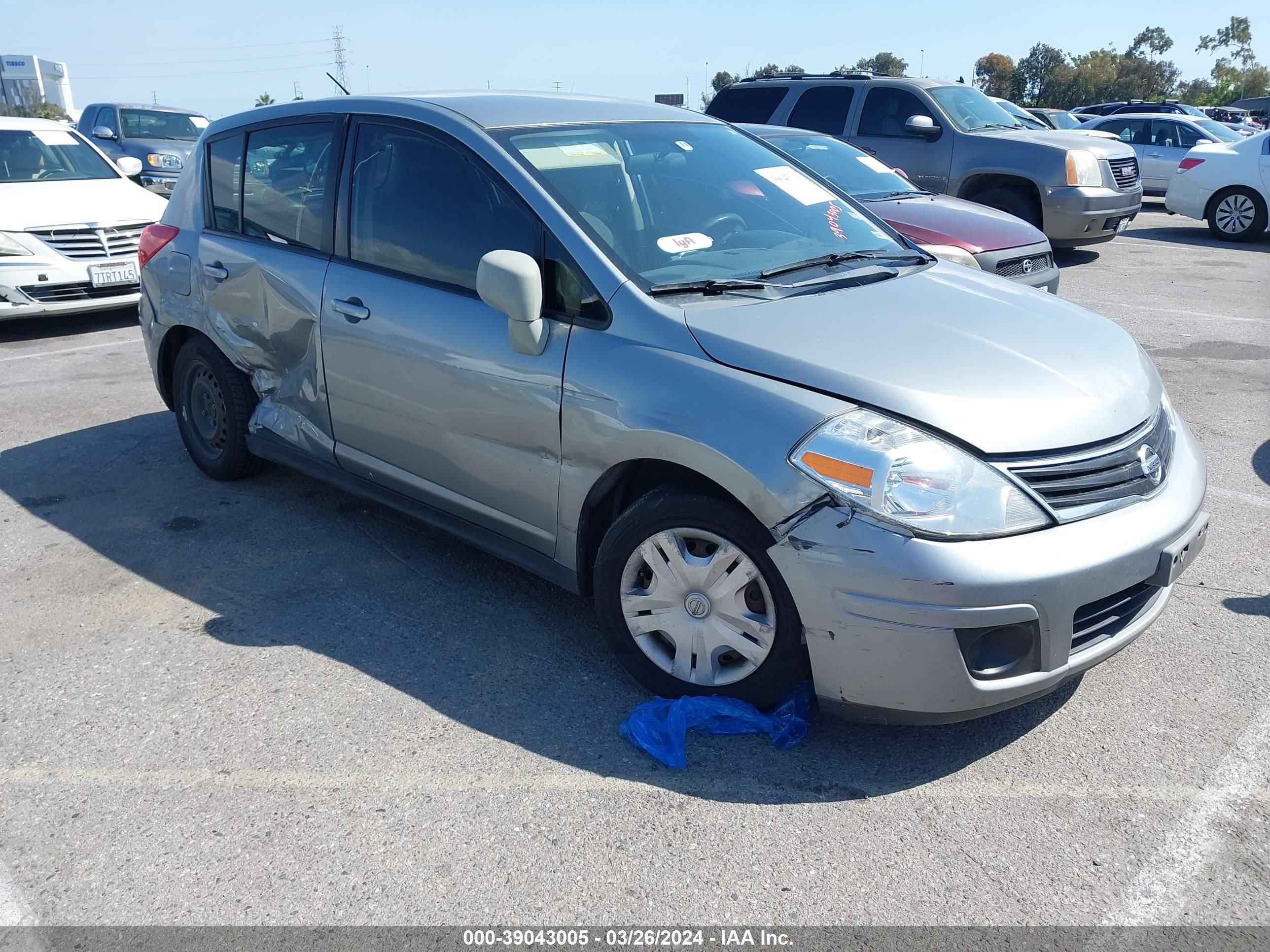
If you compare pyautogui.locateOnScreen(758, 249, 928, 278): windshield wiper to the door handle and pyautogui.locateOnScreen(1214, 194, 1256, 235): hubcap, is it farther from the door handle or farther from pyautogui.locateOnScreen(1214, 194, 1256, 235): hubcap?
pyautogui.locateOnScreen(1214, 194, 1256, 235): hubcap

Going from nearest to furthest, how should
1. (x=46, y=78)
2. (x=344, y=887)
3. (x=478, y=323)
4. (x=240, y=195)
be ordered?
(x=344, y=887) < (x=478, y=323) < (x=240, y=195) < (x=46, y=78)

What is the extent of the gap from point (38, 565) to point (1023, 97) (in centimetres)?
8250

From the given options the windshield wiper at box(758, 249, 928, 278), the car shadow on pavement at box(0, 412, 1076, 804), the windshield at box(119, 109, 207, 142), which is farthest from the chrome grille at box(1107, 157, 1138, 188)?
the windshield at box(119, 109, 207, 142)

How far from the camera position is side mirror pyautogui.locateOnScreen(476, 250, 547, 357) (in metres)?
3.26

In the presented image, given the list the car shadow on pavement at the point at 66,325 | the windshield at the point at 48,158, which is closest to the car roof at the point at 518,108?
the car shadow on pavement at the point at 66,325

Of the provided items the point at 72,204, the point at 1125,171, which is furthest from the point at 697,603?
the point at 1125,171

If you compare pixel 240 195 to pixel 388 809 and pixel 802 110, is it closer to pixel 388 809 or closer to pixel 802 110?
pixel 388 809

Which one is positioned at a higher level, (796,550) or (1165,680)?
(796,550)

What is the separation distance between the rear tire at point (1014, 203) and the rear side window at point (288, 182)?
8.41 metres

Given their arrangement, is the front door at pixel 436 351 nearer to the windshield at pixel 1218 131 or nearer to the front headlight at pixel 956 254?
the front headlight at pixel 956 254

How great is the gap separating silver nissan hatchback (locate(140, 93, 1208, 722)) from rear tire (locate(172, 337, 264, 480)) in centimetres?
20

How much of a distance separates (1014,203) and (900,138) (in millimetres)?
1396

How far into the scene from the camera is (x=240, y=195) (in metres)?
4.81

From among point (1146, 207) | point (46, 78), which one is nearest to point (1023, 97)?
point (1146, 207)
